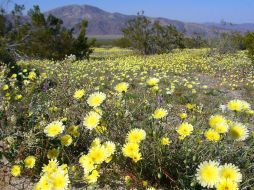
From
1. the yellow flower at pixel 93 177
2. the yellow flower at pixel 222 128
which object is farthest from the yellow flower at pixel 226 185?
the yellow flower at pixel 93 177

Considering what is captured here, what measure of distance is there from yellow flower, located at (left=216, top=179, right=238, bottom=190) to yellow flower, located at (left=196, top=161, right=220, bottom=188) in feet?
0.14

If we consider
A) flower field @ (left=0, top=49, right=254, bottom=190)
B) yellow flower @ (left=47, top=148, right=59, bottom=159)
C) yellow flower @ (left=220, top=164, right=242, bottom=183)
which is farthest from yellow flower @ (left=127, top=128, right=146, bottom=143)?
yellow flower @ (left=47, top=148, right=59, bottom=159)

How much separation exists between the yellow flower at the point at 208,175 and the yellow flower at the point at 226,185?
0.14 ft

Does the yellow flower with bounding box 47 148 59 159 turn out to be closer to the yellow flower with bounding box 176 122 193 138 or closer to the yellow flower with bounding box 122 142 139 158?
the yellow flower with bounding box 122 142 139 158

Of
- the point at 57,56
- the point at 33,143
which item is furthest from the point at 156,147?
the point at 57,56

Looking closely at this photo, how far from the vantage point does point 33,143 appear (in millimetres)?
3098

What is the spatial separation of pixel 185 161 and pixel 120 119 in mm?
777

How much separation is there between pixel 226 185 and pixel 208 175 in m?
0.13

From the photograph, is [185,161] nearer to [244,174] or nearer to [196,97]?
[244,174]

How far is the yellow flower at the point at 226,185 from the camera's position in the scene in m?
1.89

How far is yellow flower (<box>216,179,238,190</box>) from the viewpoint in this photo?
189 cm

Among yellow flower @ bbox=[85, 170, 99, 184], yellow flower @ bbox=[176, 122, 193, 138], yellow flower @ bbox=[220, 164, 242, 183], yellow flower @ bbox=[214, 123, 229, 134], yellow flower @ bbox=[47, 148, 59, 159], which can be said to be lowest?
yellow flower @ bbox=[47, 148, 59, 159]

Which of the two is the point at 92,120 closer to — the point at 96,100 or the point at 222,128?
the point at 96,100

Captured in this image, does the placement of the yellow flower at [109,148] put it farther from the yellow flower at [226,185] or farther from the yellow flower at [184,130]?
the yellow flower at [226,185]
